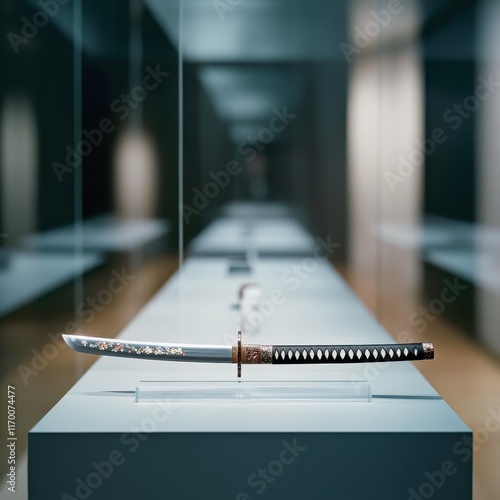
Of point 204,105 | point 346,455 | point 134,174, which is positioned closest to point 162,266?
point 134,174
